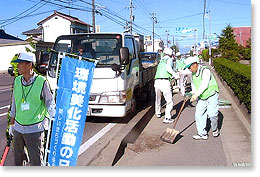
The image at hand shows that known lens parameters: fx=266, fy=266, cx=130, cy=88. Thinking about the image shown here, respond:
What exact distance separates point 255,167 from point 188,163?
99 cm

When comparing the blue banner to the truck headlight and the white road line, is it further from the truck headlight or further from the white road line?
the truck headlight

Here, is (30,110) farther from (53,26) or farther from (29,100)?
(53,26)

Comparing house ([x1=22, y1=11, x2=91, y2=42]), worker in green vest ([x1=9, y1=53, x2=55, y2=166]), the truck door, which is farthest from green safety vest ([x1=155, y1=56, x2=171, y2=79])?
house ([x1=22, y1=11, x2=91, y2=42])

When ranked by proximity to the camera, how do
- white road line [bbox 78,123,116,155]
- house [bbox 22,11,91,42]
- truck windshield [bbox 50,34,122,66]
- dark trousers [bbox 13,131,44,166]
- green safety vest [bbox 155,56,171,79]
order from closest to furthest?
dark trousers [bbox 13,131,44,166]
white road line [bbox 78,123,116,155]
truck windshield [bbox 50,34,122,66]
green safety vest [bbox 155,56,171,79]
house [bbox 22,11,91,42]

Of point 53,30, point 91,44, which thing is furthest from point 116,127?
point 53,30

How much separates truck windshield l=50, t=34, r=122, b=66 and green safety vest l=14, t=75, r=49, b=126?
299 cm

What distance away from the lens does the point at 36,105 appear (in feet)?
10.5

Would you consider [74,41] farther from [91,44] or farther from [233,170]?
[233,170]

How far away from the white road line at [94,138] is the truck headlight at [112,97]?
2.27 ft

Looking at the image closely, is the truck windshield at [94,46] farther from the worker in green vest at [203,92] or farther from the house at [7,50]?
the house at [7,50]

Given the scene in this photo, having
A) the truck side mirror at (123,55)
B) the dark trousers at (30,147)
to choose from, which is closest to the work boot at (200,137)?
the truck side mirror at (123,55)

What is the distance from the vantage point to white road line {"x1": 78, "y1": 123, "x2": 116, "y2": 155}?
4.87 meters

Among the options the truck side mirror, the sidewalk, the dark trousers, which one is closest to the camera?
the dark trousers

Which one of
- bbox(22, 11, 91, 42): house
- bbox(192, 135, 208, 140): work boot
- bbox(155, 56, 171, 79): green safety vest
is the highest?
bbox(22, 11, 91, 42): house
